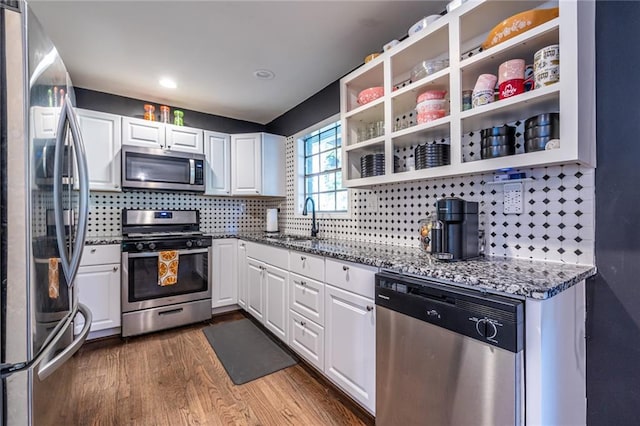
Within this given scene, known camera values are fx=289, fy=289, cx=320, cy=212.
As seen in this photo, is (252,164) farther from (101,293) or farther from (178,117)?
(101,293)

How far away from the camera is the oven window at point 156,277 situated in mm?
2650

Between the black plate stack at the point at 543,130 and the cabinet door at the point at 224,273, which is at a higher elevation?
the black plate stack at the point at 543,130

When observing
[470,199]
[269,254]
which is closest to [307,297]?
[269,254]

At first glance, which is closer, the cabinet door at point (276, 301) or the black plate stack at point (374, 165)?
the black plate stack at point (374, 165)

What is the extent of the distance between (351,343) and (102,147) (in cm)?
289

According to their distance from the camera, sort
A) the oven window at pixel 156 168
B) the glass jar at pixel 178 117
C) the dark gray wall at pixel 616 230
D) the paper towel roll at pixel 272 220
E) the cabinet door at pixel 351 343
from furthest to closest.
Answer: the paper towel roll at pixel 272 220 < the glass jar at pixel 178 117 < the oven window at pixel 156 168 < the cabinet door at pixel 351 343 < the dark gray wall at pixel 616 230

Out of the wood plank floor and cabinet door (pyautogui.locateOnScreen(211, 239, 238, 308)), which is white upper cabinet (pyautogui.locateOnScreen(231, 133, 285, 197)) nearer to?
cabinet door (pyautogui.locateOnScreen(211, 239, 238, 308))

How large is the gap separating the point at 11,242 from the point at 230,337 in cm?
208

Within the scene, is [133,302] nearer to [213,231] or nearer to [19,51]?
[213,231]

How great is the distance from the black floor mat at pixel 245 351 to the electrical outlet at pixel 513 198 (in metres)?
1.80

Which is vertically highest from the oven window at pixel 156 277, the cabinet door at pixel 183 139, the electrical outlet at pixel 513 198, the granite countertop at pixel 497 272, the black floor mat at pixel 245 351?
the cabinet door at pixel 183 139

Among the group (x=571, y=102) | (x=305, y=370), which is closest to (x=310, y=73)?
(x=571, y=102)

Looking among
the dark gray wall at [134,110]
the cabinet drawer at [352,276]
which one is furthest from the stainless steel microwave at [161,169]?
the cabinet drawer at [352,276]

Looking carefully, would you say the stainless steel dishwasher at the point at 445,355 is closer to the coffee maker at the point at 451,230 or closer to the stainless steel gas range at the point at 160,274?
the coffee maker at the point at 451,230
